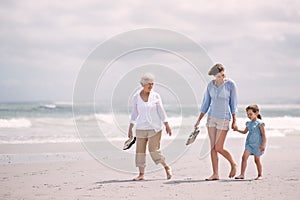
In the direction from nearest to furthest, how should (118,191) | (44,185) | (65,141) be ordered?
1. (118,191)
2. (44,185)
3. (65,141)

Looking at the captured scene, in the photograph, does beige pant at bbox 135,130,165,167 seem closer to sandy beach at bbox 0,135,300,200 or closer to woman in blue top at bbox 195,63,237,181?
sandy beach at bbox 0,135,300,200

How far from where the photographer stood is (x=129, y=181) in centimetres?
690

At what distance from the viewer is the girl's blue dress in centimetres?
684

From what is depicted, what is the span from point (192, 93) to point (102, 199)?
391 cm

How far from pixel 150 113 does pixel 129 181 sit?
111 centimetres

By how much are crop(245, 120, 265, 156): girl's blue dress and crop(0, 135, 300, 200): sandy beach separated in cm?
46

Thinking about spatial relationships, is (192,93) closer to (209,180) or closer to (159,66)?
(159,66)

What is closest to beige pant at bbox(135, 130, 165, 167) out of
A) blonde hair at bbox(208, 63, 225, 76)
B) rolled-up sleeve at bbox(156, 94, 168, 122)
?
rolled-up sleeve at bbox(156, 94, 168, 122)

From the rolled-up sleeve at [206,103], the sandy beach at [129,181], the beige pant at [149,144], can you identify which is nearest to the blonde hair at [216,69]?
the rolled-up sleeve at [206,103]

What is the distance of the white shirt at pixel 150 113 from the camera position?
22.4 ft

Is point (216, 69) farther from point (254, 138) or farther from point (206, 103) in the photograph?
point (254, 138)

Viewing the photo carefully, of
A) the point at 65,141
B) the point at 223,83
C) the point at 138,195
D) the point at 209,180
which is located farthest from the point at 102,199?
the point at 65,141

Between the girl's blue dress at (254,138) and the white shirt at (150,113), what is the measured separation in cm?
137

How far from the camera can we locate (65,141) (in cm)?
1414
